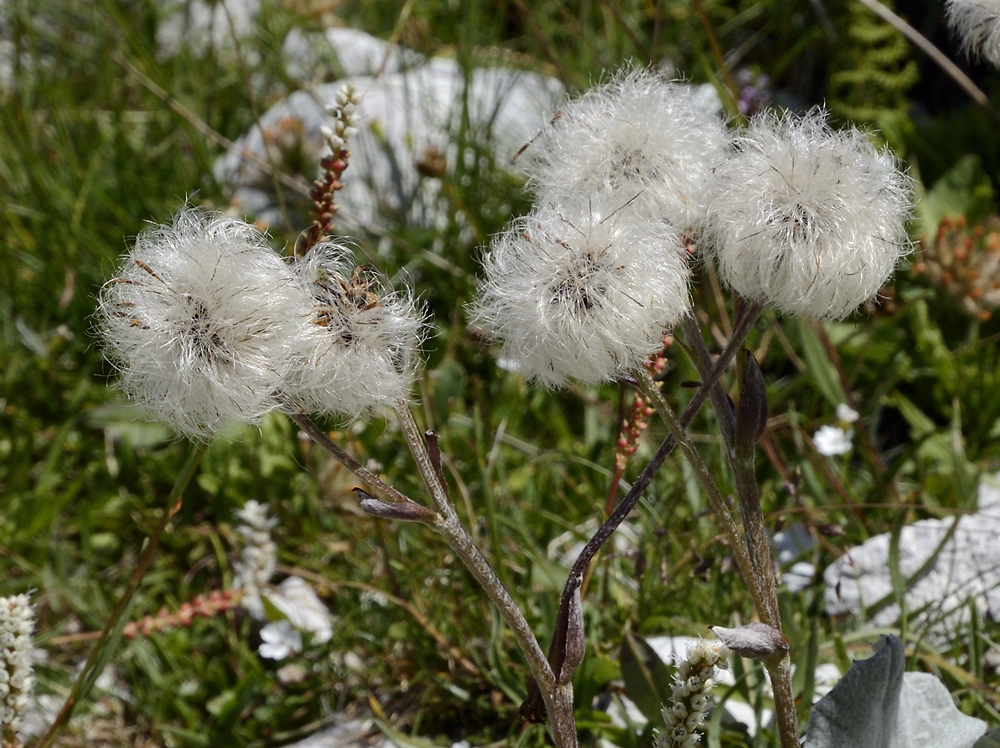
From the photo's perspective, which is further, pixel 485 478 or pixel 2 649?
pixel 485 478

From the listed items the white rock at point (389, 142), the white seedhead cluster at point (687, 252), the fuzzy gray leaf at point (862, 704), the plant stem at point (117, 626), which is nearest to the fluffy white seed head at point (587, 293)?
the white seedhead cluster at point (687, 252)

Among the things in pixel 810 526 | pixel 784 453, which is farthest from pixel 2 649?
pixel 784 453

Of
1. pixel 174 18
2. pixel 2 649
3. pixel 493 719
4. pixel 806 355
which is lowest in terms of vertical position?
pixel 493 719

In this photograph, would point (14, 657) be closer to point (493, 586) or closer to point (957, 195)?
point (493, 586)

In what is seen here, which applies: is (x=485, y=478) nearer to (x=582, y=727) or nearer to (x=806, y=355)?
(x=582, y=727)

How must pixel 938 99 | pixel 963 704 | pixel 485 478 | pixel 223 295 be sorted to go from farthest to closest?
1. pixel 938 99
2. pixel 485 478
3. pixel 963 704
4. pixel 223 295

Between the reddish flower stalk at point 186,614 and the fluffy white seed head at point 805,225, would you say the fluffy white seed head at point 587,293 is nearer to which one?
the fluffy white seed head at point 805,225

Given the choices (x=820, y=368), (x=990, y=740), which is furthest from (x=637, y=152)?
→ (x=820, y=368)
